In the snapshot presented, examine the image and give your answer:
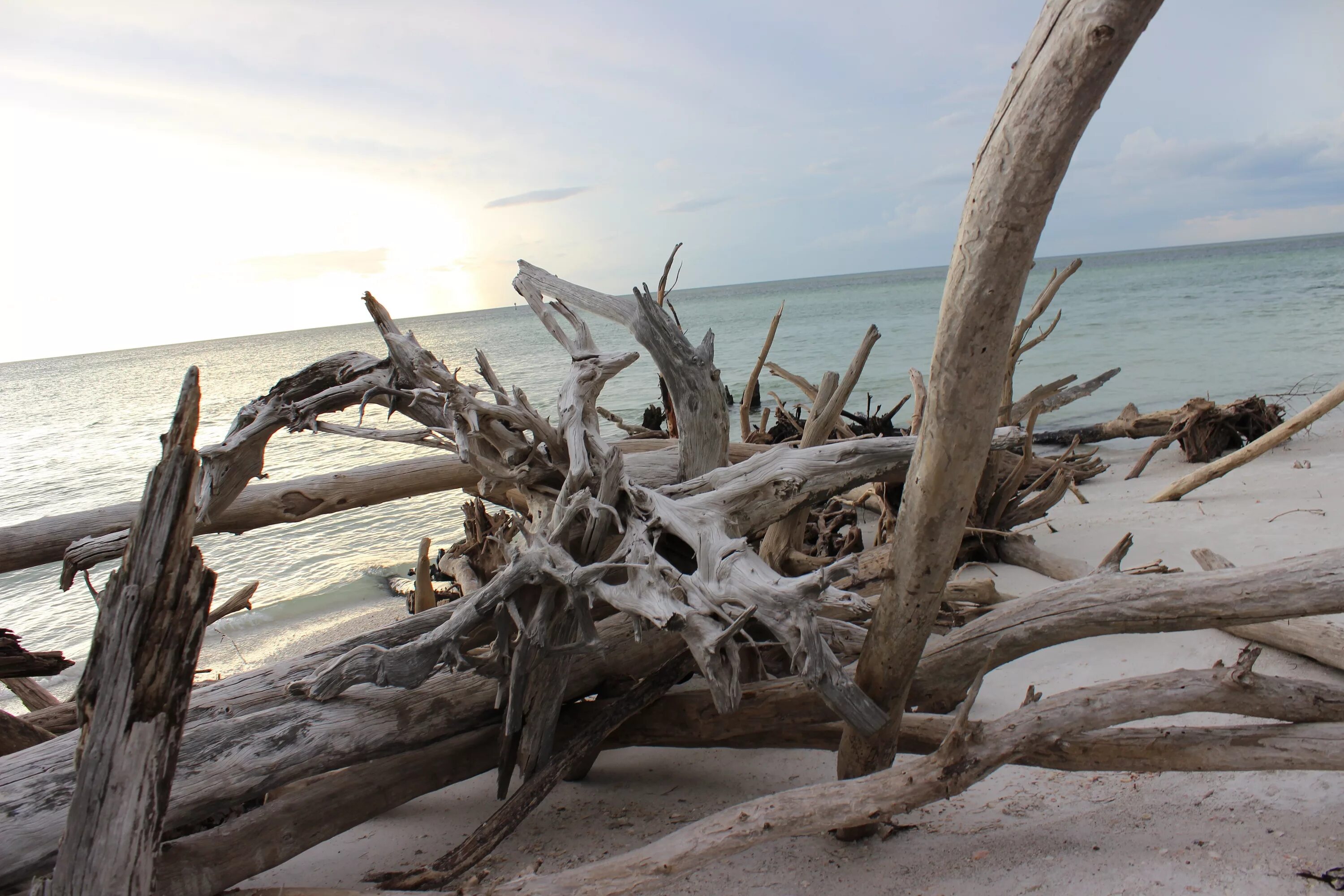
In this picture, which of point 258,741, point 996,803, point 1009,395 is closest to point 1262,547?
point 1009,395

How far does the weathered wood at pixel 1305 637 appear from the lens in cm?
290

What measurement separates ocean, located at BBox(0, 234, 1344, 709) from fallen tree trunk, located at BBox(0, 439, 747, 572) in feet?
6.77

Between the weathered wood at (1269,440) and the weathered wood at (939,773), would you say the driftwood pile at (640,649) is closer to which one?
the weathered wood at (939,773)

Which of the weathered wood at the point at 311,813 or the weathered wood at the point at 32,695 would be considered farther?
the weathered wood at the point at 32,695

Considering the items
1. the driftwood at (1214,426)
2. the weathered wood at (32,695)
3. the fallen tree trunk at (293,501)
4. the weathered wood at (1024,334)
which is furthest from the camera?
the driftwood at (1214,426)

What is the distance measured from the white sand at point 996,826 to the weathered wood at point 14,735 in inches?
36.4

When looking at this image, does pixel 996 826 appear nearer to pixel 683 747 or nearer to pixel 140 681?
pixel 683 747

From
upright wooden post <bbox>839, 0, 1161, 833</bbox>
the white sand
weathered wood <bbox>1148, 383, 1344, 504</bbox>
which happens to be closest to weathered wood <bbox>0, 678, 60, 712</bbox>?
the white sand

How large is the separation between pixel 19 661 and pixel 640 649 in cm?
229

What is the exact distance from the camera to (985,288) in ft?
5.27

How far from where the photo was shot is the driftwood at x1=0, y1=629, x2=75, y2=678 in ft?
9.39

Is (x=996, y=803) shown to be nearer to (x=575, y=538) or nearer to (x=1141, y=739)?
(x=1141, y=739)

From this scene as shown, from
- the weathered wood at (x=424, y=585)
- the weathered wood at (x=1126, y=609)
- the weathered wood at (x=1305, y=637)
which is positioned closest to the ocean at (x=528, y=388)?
the weathered wood at (x=424, y=585)

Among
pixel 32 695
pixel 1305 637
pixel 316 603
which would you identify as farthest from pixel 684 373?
pixel 316 603
